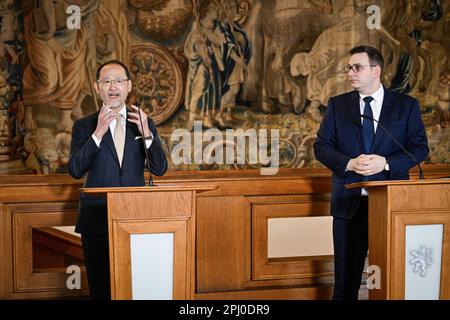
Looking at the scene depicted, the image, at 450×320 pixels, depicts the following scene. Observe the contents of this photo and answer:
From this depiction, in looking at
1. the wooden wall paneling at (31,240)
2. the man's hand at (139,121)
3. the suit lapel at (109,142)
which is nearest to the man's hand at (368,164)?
the man's hand at (139,121)

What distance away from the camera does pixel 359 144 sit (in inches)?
189

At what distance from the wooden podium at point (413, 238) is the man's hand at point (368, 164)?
33cm

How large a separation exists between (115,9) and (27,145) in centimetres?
147

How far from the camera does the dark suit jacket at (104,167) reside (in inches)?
172

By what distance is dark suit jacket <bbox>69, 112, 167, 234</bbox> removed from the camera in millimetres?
4359

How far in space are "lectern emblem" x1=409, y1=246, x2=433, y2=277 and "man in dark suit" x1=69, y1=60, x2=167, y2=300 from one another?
1619mm

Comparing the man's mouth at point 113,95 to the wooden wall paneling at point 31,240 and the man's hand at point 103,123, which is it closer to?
the man's hand at point 103,123

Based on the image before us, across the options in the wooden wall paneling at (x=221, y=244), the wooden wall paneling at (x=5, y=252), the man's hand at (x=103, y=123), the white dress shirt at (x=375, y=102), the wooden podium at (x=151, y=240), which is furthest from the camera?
the wooden wall paneling at (x=221, y=244)

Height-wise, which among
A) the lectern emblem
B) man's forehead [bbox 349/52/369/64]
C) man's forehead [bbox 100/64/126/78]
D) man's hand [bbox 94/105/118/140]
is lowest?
the lectern emblem

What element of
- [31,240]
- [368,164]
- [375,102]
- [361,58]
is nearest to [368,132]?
[375,102]

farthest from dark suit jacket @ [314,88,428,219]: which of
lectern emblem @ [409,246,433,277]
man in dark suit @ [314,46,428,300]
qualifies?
lectern emblem @ [409,246,433,277]

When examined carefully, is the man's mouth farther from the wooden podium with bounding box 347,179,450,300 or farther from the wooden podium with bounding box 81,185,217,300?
the wooden podium with bounding box 347,179,450,300

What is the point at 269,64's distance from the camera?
6805 mm
